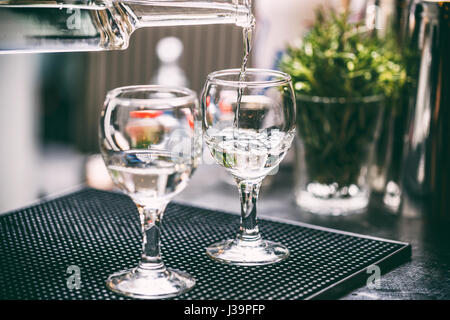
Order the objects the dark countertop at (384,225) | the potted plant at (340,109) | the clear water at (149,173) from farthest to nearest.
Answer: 1. the potted plant at (340,109)
2. the dark countertop at (384,225)
3. the clear water at (149,173)

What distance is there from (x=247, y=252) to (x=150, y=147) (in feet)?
0.69

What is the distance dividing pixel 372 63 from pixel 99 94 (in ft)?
→ 7.73

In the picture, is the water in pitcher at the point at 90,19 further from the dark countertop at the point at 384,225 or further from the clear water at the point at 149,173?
the dark countertop at the point at 384,225

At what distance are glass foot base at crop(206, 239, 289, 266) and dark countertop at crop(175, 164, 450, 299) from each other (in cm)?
11

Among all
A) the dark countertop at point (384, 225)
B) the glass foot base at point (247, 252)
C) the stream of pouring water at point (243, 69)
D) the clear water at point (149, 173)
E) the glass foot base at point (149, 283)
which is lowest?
the dark countertop at point (384, 225)

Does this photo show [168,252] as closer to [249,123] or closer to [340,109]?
[249,123]

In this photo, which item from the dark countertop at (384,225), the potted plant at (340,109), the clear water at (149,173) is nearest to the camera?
the clear water at (149,173)

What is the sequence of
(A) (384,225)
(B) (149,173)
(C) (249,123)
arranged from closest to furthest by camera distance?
(B) (149,173) → (C) (249,123) → (A) (384,225)

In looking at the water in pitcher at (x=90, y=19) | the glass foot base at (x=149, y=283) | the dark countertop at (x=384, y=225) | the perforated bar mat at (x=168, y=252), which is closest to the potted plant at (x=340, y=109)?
the dark countertop at (x=384, y=225)

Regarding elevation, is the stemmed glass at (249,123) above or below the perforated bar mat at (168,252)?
above

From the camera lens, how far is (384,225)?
1068 mm

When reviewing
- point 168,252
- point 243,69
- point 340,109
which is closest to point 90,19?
point 243,69

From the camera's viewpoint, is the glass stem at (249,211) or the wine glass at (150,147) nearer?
the wine glass at (150,147)

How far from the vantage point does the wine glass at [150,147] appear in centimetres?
71
